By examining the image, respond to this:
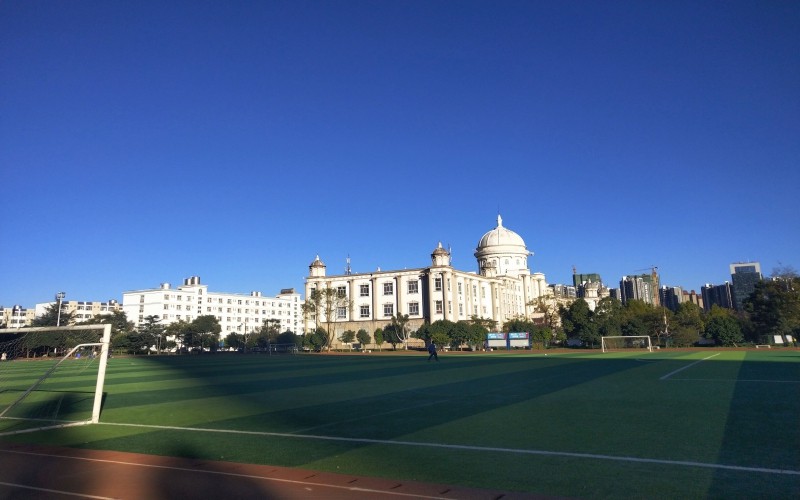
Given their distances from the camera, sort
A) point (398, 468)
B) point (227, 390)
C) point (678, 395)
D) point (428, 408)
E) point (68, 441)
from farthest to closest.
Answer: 1. point (227, 390)
2. point (678, 395)
3. point (428, 408)
4. point (68, 441)
5. point (398, 468)

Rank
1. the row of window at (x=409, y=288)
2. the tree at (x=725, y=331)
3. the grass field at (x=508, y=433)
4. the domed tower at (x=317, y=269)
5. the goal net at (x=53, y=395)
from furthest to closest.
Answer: the domed tower at (x=317, y=269)
the row of window at (x=409, y=288)
the tree at (x=725, y=331)
the goal net at (x=53, y=395)
the grass field at (x=508, y=433)

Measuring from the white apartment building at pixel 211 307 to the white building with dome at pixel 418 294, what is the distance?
4843 cm

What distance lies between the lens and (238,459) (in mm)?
9391

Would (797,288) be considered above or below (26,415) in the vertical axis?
above

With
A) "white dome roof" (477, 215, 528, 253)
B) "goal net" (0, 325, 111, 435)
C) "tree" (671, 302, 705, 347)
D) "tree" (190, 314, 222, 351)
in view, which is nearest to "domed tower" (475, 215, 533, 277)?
"white dome roof" (477, 215, 528, 253)

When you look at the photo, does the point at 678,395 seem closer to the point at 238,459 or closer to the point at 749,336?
the point at 238,459

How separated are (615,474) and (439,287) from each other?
284ft

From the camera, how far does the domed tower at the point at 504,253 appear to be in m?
128

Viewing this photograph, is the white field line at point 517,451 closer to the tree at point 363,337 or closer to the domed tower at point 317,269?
the tree at point 363,337

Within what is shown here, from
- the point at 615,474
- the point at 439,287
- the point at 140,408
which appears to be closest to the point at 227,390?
the point at 140,408

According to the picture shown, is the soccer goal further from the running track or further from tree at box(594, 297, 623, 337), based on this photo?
the running track

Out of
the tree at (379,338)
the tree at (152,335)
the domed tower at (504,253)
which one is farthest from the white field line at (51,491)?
the domed tower at (504,253)

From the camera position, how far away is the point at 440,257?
9556 cm

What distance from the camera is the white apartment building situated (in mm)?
148375
